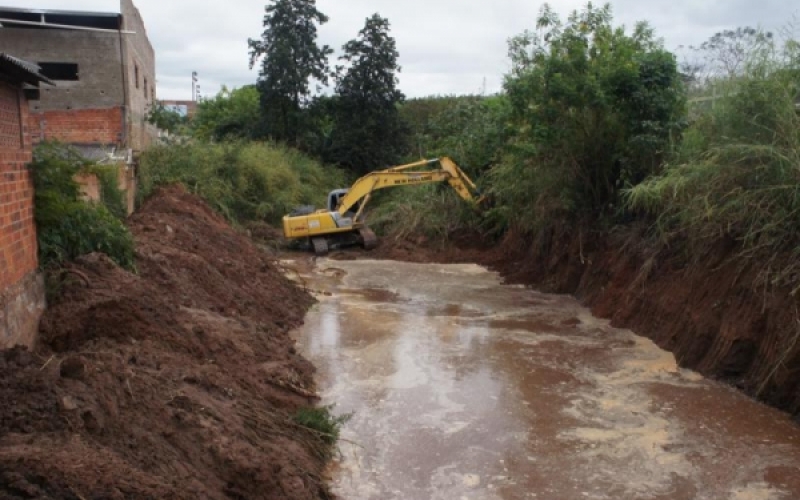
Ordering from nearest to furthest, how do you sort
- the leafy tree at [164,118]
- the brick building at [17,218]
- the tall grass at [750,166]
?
the brick building at [17,218]
the tall grass at [750,166]
the leafy tree at [164,118]

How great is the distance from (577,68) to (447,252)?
797cm

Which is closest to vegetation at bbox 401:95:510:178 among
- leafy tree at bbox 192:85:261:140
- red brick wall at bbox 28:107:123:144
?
leafy tree at bbox 192:85:261:140

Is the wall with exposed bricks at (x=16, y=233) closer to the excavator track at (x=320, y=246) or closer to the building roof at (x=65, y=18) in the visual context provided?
the building roof at (x=65, y=18)

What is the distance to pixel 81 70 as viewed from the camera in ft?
60.1

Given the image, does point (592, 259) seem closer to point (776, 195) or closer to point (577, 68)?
point (577, 68)

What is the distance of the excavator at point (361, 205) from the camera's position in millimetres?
20891

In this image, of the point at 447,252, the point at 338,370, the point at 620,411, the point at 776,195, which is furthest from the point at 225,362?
the point at 447,252

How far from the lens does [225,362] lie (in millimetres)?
8508

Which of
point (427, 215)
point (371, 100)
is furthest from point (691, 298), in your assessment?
point (371, 100)

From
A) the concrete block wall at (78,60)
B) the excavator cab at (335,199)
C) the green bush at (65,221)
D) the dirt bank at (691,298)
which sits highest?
the concrete block wall at (78,60)

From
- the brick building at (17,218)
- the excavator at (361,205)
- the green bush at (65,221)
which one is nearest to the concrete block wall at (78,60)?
the excavator at (361,205)

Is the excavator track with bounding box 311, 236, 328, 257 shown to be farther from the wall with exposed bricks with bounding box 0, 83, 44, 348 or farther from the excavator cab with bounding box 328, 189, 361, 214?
the wall with exposed bricks with bounding box 0, 83, 44, 348

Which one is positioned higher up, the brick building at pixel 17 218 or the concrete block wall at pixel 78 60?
the concrete block wall at pixel 78 60

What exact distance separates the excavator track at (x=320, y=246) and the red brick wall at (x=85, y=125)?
599 centimetres
